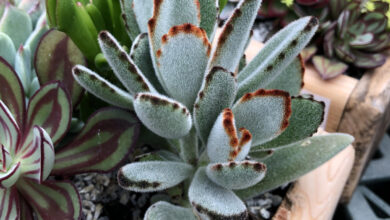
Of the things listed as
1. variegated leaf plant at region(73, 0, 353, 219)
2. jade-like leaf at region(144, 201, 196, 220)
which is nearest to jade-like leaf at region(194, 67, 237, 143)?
variegated leaf plant at region(73, 0, 353, 219)

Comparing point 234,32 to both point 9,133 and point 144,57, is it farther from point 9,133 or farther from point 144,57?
point 9,133

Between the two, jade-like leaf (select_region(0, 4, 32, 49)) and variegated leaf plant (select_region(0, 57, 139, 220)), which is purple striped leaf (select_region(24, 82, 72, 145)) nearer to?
variegated leaf plant (select_region(0, 57, 139, 220))

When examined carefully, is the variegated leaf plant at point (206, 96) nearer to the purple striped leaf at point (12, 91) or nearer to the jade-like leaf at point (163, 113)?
the jade-like leaf at point (163, 113)

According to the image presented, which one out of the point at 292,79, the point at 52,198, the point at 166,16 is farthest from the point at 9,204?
the point at 292,79

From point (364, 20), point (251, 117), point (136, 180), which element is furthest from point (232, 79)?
point (364, 20)

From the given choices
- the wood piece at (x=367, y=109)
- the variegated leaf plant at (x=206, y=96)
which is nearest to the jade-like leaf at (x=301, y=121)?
the variegated leaf plant at (x=206, y=96)

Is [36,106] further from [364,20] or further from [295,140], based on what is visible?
[364,20]
